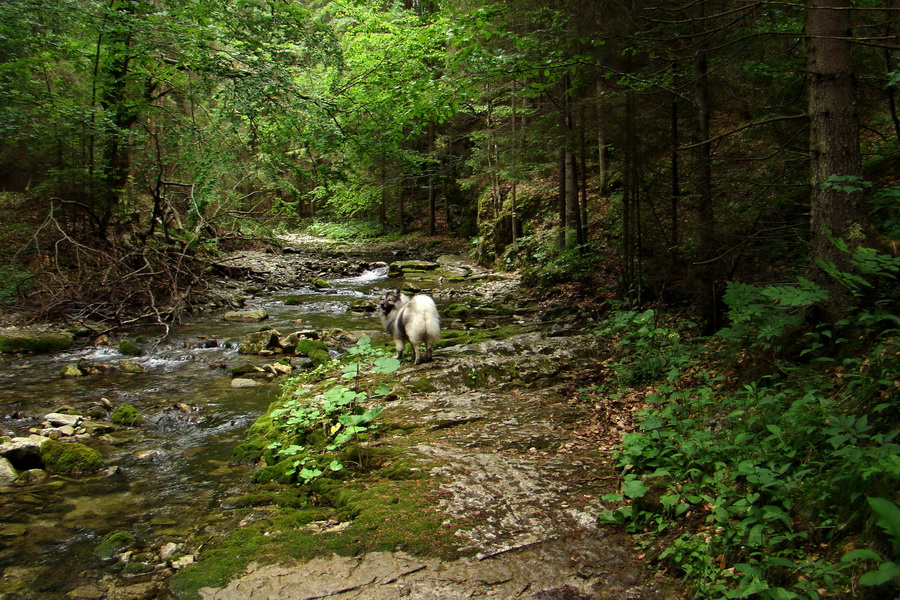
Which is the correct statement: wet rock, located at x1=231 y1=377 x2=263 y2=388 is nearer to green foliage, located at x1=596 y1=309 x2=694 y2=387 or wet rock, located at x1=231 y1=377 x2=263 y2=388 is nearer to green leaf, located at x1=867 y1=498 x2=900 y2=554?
green foliage, located at x1=596 y1=309 x2=694 y2=387

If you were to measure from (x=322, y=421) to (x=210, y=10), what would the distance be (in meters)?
10.5

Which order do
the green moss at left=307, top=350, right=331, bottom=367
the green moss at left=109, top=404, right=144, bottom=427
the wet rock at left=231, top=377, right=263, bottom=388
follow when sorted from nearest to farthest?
the green moss at left=109, top=404, right=144, bottom=427 < the wet rock at left=231, top=377, right=263, bottom=388 < the green moss at left=307, top=350, right=331, bottom=367

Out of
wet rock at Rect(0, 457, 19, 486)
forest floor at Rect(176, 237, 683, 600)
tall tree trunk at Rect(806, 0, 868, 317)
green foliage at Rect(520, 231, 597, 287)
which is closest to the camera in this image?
forest floor at Rect(176, 237, 683, 600)

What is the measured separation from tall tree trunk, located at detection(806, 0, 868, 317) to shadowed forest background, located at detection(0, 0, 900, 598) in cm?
2

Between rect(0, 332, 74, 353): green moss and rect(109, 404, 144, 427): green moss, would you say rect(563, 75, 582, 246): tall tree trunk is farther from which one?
rect(0, 332, 74, 353): green moss

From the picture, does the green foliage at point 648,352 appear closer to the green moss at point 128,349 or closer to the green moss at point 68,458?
the green moss at point 68,458

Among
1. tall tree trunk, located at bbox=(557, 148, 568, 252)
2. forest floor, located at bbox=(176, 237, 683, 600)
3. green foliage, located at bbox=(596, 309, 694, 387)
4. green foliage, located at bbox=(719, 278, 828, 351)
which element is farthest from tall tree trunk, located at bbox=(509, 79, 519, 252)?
A: green foliage, located at bbox=(719, 278, 828, 351)

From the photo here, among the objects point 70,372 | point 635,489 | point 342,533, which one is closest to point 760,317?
point 635,489

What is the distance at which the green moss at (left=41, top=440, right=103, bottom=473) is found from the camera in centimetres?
502

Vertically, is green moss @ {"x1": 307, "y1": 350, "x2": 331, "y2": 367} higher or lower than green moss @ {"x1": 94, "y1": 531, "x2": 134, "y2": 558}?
higher

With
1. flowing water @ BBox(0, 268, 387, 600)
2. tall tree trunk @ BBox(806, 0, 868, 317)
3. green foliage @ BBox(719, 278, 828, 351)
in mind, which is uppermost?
tall tree trunk @ BBox(806, 0, 868, 317)

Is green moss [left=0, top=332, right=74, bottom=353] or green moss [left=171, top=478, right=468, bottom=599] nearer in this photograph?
green moss [left=171, top=478, right=468, bottom=599]

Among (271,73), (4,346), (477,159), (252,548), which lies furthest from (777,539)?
(477,159)

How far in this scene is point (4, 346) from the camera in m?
9.19
